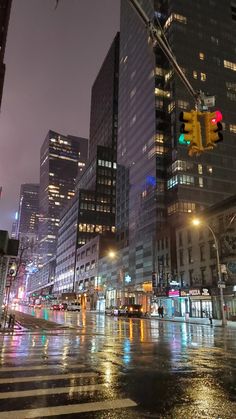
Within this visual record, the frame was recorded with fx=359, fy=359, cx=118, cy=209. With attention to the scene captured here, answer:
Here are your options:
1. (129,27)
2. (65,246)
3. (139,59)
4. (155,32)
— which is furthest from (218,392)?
(65,246)

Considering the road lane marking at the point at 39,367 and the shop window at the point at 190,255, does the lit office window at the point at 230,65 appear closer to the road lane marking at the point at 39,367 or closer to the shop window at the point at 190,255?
the shop window at the point at 190,255

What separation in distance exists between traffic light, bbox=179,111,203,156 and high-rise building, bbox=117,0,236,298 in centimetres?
6367

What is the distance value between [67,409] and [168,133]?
9821 cm

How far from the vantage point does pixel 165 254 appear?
76.8 meters

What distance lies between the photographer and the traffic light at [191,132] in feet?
36.7

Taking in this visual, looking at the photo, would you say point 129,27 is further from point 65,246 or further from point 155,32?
point 155,32

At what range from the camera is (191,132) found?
11.3 m

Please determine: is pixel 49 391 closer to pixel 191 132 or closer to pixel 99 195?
pixel 191 132

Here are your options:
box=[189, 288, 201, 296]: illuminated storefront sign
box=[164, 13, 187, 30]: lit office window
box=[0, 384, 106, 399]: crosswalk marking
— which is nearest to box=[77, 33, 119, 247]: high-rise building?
box=[164, 13, 187, 30]: lit office window

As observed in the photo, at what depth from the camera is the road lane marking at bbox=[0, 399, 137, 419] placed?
6.16 m

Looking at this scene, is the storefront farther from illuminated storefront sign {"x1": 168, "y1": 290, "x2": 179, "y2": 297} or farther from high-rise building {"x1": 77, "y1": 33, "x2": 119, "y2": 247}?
high-rise building {"x1": 77, "y1": 33, "x2": 119, "y2": 247}

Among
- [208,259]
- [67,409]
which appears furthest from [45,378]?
[208,259]

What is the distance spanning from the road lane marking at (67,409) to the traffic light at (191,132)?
7378 mm

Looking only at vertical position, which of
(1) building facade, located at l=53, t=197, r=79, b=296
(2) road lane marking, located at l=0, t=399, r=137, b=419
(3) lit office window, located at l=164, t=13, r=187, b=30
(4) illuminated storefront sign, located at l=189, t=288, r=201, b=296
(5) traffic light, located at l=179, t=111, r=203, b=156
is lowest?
(2) road lane marking, located at l=0, t=399, r=137, b=419
